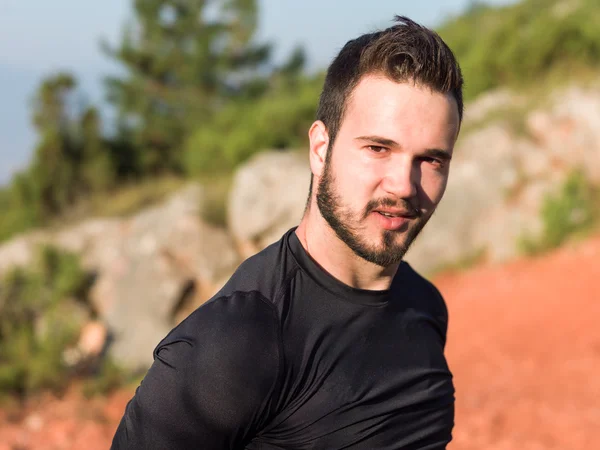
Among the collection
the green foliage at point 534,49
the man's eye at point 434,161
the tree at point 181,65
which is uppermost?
the tree at point 181,65

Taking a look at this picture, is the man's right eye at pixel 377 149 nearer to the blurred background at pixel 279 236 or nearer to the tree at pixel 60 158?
the blurred background at pixel 279 236

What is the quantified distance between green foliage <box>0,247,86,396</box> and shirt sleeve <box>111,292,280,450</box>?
7.27 meters

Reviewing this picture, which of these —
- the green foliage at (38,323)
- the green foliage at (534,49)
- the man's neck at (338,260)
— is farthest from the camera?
the green foliage at (534,49)

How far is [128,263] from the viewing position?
11.8 meters

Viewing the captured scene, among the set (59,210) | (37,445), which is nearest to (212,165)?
(59,210)

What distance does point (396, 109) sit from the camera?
158 cm

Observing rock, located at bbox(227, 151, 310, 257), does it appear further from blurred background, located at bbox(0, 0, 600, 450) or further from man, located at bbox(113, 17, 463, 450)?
man, located at bbox(113, 17, 463, 450)

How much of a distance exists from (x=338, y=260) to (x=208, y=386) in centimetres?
46

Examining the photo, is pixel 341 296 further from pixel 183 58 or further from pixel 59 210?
pixel 183 58

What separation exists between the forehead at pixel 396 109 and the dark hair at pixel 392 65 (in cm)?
2

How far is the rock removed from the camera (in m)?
11.6

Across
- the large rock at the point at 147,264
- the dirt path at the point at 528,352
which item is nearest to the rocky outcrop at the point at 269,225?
the large rock at the point at 147,264

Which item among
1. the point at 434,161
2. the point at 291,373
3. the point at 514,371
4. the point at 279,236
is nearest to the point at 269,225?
the point at 279,236

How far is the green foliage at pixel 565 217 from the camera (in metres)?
9.35
